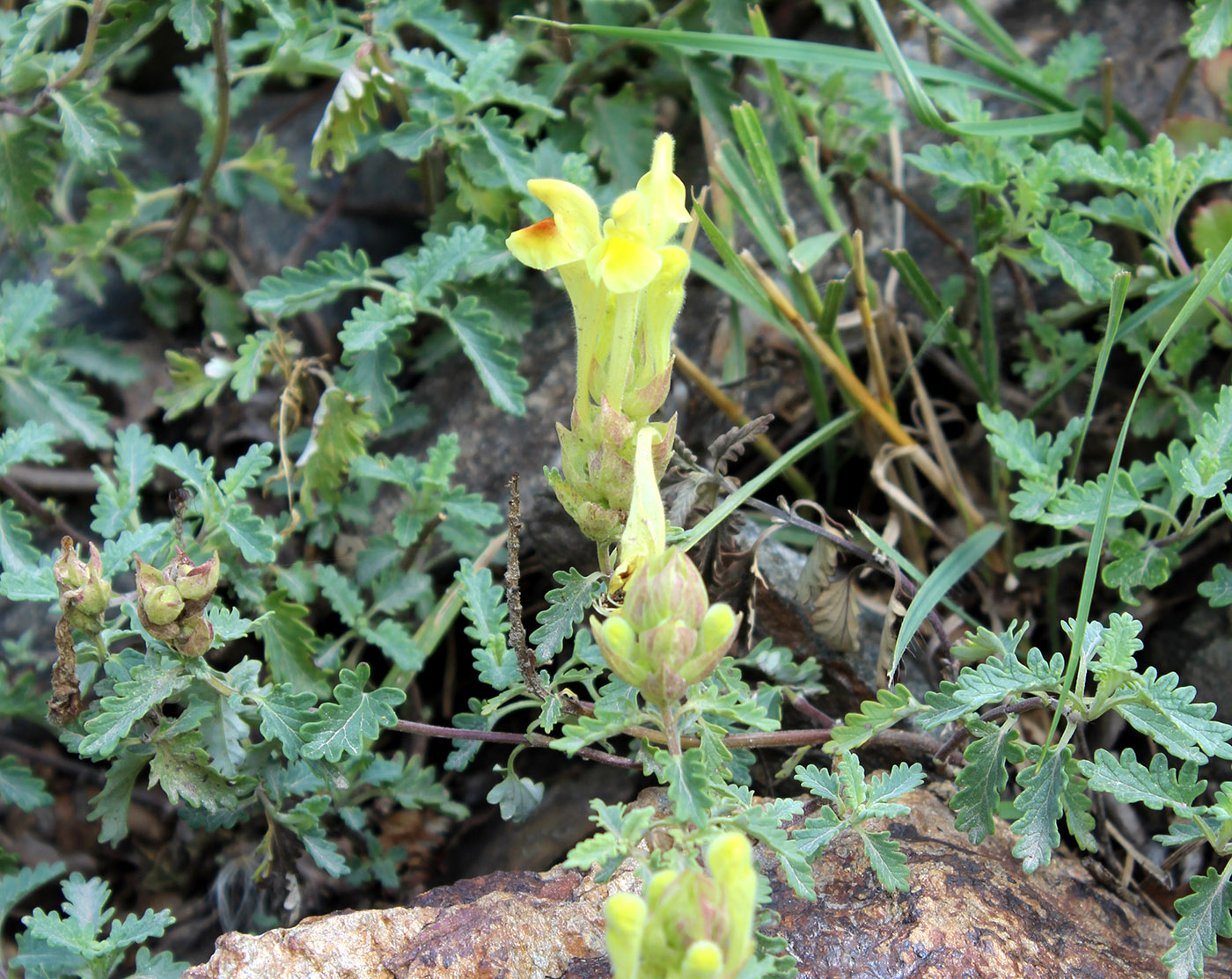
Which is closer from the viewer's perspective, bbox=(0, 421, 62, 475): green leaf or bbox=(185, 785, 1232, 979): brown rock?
bbox=(185, 785, 1232, 979): brown rock

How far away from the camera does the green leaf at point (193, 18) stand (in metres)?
1.88

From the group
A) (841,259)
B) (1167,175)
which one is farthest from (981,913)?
(841,259)

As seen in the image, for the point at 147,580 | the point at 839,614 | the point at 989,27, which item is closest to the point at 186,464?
the point at 147,580

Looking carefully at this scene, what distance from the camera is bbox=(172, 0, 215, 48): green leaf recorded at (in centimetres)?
188

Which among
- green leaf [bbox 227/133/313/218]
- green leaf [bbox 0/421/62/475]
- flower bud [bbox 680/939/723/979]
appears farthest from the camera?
green leaf [bbox 227/133/313/218]

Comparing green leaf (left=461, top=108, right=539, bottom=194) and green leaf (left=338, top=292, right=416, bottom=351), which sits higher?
green leaf (left=461, top=108, right=539, bottom=194)

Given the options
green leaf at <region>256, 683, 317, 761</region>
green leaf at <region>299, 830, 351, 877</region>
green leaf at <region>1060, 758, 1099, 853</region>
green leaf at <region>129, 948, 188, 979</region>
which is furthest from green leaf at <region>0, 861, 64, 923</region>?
green leaf at <region>1060, 758, 1099, 853</region>

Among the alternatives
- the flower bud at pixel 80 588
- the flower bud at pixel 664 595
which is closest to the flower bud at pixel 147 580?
the flower bud at pixel 80 588

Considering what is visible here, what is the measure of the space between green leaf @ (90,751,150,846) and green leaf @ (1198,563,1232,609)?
1859 mm

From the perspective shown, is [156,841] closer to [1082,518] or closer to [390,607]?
[390,607]

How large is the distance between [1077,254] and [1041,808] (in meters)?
1.18

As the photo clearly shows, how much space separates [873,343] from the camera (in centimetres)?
219

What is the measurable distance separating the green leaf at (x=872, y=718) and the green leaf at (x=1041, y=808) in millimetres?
188

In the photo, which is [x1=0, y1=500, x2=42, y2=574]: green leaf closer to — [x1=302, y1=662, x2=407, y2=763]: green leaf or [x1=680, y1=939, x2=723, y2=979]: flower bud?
[x1=302, y1=662, x2=407, y2=763]: green leaf
